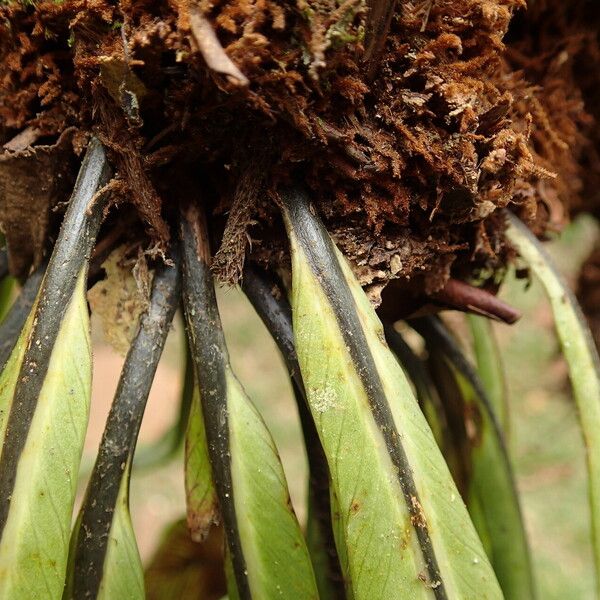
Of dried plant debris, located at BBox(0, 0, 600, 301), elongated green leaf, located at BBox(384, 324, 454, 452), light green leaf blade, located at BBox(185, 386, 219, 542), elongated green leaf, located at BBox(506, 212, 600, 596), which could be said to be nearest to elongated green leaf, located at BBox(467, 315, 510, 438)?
elongated green leaf, located at BBox(384, 324, 454, 452)

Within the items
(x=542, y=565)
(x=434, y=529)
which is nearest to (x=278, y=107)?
(x=434, y=529)

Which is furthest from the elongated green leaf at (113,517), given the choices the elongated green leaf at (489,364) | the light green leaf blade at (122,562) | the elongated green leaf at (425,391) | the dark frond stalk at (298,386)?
the elongated green leaf at (489,364)

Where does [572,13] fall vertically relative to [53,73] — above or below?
above

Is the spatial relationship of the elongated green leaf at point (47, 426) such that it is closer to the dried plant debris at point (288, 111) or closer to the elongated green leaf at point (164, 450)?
the dried plant debris at point (288, 111)

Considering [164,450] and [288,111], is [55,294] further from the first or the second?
[164,450]

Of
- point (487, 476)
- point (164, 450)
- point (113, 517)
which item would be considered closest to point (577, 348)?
point (487, 476)

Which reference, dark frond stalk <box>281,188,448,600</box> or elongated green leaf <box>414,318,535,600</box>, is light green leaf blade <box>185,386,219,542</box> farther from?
elongated green leaf <box>414,318,535,600</box>

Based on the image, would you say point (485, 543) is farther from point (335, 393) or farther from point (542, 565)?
point (542, 565)
